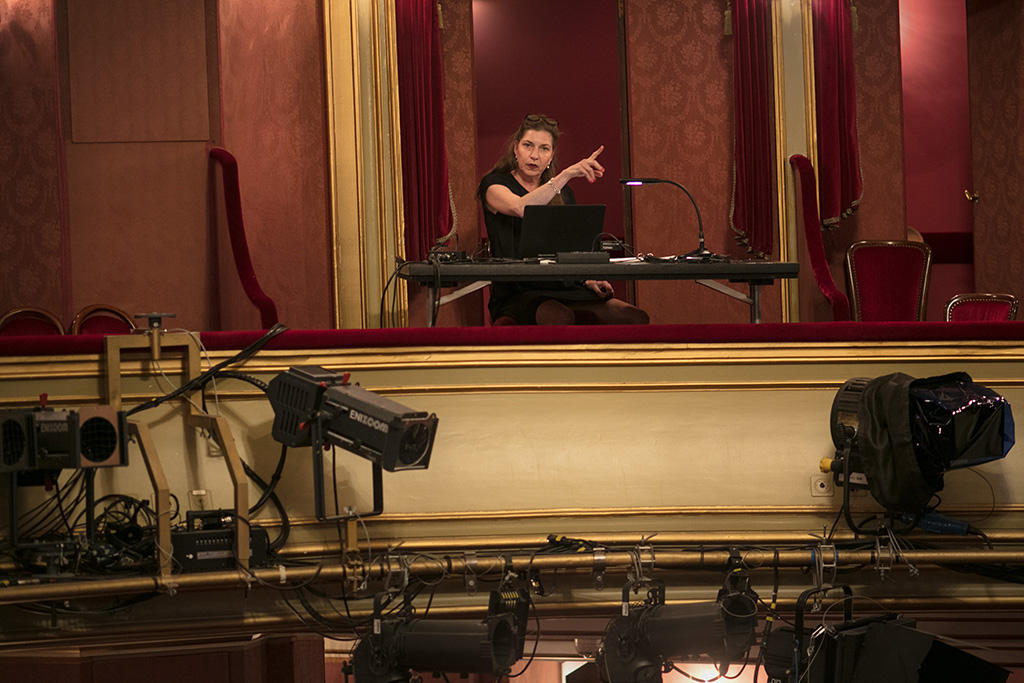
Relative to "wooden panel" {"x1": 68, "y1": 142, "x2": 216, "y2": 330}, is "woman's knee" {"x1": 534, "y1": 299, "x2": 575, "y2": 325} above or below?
below

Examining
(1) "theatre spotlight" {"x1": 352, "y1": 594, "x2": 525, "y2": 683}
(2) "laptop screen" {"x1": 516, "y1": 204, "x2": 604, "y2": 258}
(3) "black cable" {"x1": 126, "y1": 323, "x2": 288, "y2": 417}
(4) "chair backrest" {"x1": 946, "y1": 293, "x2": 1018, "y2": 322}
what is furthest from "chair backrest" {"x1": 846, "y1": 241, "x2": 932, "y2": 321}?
(3) "black cable" {"x1": 126, "y1": 323, "x2": 288, "y2": 417}

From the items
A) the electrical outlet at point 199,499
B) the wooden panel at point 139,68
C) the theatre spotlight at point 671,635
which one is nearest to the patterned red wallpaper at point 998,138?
the theatre spotlight at point 671,635

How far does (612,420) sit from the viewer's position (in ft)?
10.6

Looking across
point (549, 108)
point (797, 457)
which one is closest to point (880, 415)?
point (797, 457)

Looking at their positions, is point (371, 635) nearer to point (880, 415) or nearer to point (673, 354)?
point (673, 354)

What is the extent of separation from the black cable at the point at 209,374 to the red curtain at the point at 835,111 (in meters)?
3.19

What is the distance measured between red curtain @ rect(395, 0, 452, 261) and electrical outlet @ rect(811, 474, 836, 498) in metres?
2.41

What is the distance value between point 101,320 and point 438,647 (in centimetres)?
242

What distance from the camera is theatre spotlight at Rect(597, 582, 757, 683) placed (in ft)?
9.68

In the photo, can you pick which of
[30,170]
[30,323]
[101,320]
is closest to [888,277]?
[101,320]

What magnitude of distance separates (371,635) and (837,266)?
3531 millimetres

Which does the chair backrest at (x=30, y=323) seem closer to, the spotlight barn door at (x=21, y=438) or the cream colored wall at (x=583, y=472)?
the cream colored wall at (x=583, y=472)

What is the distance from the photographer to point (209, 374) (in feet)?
10.1

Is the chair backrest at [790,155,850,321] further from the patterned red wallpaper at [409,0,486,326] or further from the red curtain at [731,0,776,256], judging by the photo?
the patterned red wallpaper at [409,0,486,326]
